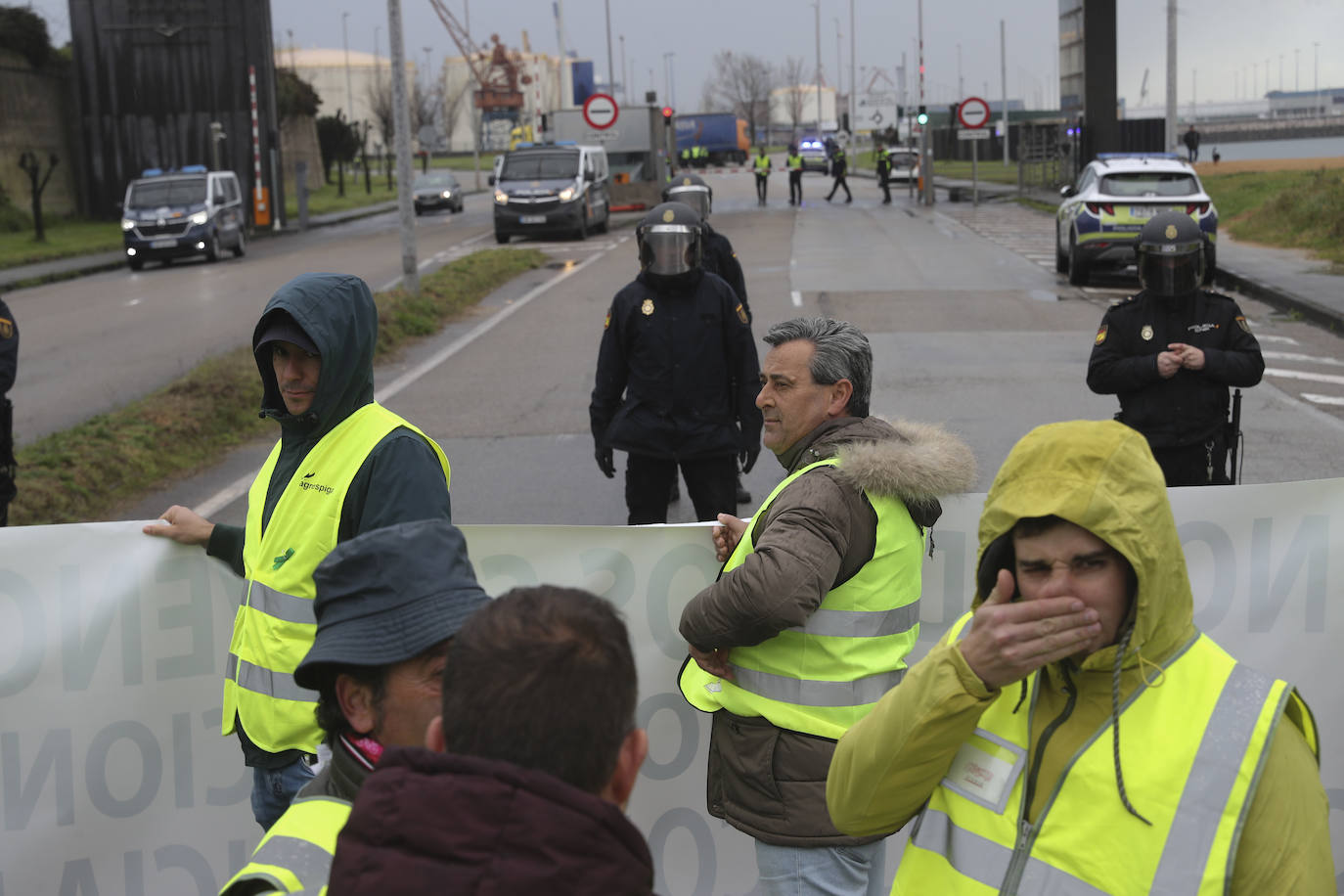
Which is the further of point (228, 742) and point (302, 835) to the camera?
point (228, 742)

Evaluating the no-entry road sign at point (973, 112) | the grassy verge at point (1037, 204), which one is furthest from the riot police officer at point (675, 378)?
the no-entry road sign at point (973, 112)

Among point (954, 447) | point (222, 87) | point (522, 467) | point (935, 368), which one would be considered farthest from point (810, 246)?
point (954, 447)

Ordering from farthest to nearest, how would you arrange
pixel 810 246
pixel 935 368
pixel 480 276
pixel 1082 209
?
pixel 810 246
pixel 480 276
pixel 1082 209
pixel 935 368

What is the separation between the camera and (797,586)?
302 cm

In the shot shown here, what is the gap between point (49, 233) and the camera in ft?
137

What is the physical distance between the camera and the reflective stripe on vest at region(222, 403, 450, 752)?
129 inches

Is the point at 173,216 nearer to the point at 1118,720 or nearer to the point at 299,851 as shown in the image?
the point at 299,851

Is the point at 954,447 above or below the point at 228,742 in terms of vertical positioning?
above

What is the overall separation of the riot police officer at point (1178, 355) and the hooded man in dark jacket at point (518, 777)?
15.4 feet

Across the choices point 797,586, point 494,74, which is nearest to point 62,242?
point 797,586

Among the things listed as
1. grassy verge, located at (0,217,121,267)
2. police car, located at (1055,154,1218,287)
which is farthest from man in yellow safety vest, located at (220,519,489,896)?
grassy verge, located at (0,217,121,267)

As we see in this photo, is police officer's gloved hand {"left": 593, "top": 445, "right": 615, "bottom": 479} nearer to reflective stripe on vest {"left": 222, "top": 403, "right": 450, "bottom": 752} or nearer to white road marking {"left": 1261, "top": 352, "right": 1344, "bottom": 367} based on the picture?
reflective stripe on vest {"left": 222, "top": 403, "right": 450, "bottom": 752}

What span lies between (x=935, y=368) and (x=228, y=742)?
10.9m

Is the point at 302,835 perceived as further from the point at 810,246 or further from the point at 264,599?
the point at 810,246
